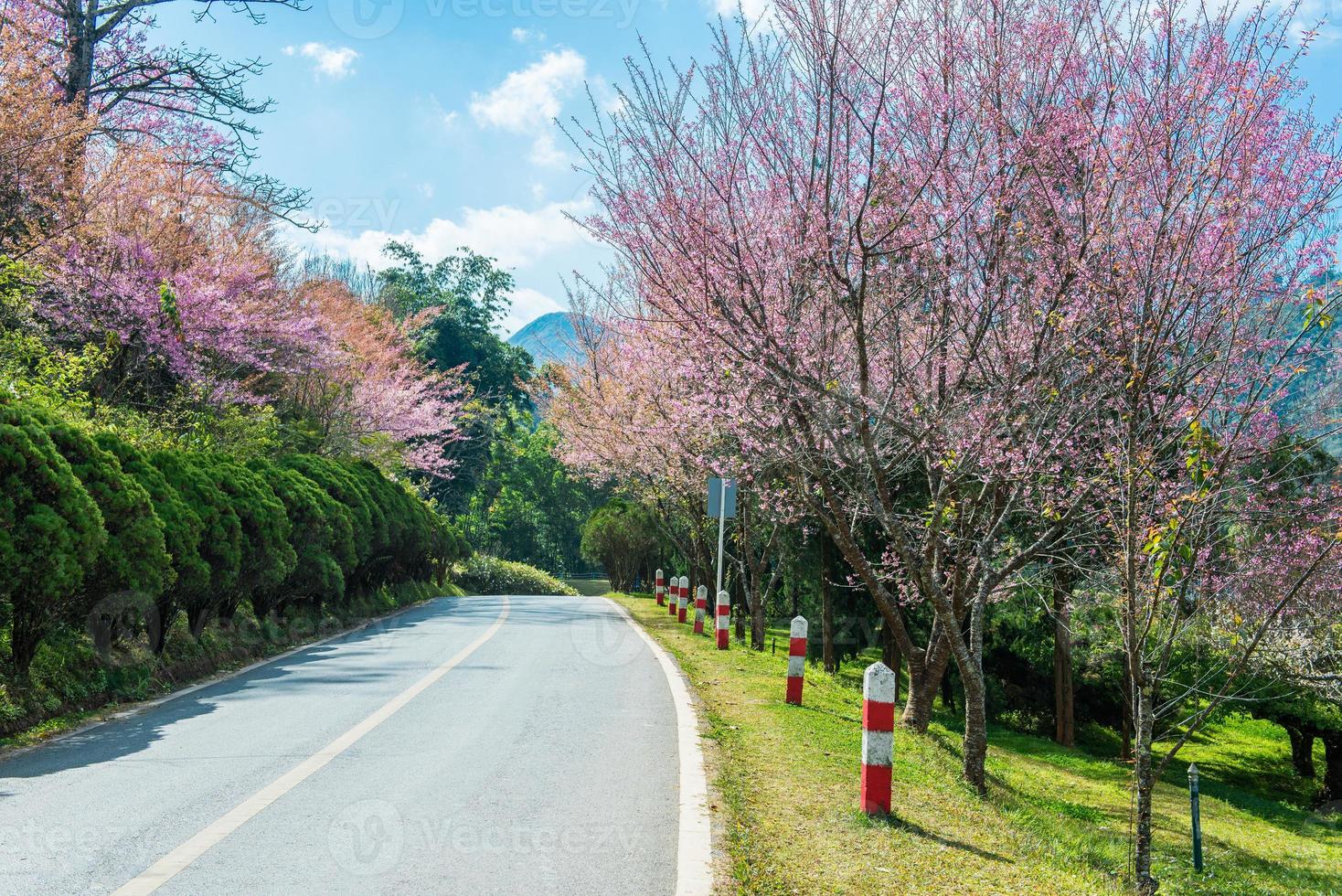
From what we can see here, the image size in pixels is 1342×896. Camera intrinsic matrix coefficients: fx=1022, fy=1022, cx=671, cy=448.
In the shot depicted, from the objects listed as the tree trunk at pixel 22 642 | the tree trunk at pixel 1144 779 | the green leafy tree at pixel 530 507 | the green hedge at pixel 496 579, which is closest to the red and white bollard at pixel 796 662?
the tree trunk at pixel 1144 779

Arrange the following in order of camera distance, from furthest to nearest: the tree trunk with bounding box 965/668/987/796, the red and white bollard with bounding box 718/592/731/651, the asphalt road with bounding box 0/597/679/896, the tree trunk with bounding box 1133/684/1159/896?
the red and white bollard with bounding box 718/592/731/651 → the tree trunk with bounding box 965/668/987/796 → the tree trunk with bounding box 1133/684/1159/896 → the asphalt road with bounding box 0/597/679/896

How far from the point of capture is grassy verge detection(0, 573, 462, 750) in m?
8.12

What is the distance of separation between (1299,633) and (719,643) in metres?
9.11

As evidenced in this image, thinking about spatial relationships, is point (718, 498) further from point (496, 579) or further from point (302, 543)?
point (496, 579)

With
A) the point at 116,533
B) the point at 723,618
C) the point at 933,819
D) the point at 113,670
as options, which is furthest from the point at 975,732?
the point at 113,670

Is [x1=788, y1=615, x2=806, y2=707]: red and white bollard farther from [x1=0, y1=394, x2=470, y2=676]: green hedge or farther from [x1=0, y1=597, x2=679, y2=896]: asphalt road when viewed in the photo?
[x1=0, y1=394, x2=470, y2=676]: green hedge

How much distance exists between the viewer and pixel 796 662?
11.1 meters

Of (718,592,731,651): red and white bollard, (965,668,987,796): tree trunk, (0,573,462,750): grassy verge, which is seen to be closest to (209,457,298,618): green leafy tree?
(0,573,462,750): grassy verge

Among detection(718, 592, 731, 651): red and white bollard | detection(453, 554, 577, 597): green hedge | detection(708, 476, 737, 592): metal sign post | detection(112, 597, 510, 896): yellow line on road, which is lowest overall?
detection(112, 597, 510, 896): yellow line on road

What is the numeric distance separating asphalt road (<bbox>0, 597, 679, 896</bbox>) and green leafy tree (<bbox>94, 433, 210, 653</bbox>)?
3.42 feet

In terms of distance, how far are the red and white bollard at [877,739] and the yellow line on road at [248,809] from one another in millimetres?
3526

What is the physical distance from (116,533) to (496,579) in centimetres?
3706

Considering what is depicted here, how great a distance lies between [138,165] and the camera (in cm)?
1748

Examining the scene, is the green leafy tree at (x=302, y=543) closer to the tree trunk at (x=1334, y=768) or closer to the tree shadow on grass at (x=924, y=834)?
the tree shadow on grass at (x=924, y=834)
